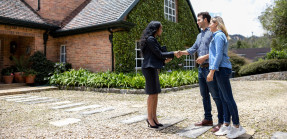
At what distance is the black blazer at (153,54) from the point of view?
10.3ft

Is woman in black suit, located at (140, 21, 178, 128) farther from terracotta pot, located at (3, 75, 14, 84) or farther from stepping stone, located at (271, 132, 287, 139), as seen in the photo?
terracotta pot, located at (3, 75, 14, 84)

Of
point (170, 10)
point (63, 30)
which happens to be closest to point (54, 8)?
point (63, 30)

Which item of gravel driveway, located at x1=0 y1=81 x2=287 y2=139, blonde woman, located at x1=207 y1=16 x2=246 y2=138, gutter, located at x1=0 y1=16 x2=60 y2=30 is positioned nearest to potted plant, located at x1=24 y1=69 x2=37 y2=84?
gutter, located at x1=0 y1=16 x2=60 y2=30

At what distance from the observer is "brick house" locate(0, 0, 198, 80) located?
32.0ft

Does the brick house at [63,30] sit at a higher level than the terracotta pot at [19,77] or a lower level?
higher

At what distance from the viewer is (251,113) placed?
13.8ft

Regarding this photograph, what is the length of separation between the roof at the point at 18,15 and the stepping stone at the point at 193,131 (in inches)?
379

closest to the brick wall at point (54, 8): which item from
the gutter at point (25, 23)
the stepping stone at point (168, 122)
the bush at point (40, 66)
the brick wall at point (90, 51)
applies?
the gutter at point (25, 23)

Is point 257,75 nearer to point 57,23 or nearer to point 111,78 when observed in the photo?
point 111,78

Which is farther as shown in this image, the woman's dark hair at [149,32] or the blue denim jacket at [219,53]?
the woman's dark hair at [149,32]

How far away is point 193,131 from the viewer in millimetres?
3035

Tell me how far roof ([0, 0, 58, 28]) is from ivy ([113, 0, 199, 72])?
4329 mm

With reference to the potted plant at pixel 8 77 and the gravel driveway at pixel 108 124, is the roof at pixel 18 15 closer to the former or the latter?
the potted plant at pixel 8 77

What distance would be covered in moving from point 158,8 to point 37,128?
10453mm
